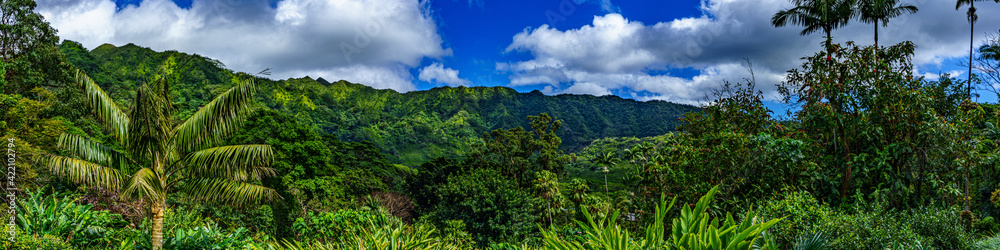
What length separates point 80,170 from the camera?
5594mm

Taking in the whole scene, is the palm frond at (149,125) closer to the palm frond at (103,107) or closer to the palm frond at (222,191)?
the palm frond at (103,107)

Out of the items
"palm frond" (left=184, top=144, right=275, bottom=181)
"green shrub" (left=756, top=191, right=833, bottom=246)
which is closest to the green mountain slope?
"palm frond" (left=184, top=144, right=275, bottom=181)

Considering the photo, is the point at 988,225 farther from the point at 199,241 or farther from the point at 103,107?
the point at 103,107

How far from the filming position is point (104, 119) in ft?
19.8

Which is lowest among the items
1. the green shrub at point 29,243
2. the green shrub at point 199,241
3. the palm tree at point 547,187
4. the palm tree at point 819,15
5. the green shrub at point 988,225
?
the palm tree at point 547,187

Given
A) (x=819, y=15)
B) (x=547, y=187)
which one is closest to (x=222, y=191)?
(x=819, y=15)

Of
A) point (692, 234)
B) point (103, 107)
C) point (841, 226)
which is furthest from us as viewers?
point (103, 107)

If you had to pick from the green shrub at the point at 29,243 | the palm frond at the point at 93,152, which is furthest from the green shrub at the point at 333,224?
the palm frond at the point at 93,152

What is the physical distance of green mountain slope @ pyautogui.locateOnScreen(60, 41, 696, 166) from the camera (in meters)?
88.9

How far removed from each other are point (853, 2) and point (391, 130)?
99081mm

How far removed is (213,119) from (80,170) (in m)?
1.58

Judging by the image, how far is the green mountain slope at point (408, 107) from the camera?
3499 inches

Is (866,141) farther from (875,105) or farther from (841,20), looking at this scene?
(841,20)

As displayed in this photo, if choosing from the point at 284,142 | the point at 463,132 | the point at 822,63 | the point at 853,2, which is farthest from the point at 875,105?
the point at 463,132
